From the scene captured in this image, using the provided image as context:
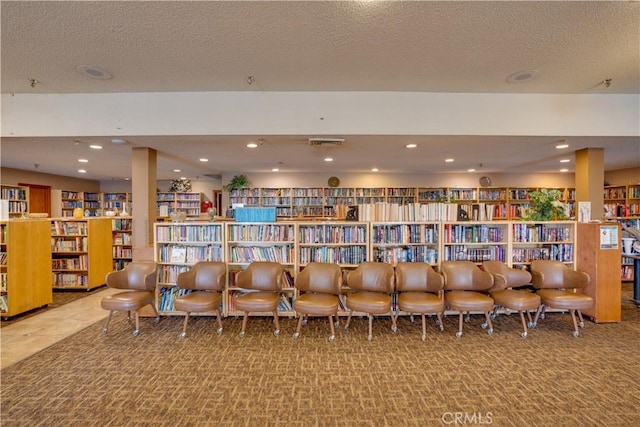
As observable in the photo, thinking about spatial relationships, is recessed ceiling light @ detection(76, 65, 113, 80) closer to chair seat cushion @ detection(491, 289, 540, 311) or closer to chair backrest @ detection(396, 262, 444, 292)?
chair backrest @ detection(396, 262, 444, 292)

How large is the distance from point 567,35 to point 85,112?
5598 millimetres

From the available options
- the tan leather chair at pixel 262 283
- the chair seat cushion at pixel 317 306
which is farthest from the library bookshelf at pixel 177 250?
the chair seat cushion at pixel 317 306

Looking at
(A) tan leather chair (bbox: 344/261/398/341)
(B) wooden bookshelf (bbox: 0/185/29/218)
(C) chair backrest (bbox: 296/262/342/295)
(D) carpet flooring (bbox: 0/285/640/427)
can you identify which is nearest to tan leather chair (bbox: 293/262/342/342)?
(C) chair backrest (bbox: 296/262/342/295)

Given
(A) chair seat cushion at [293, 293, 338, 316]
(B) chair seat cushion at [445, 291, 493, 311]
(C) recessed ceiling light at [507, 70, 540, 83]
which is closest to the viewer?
(C) recessed ceiling light at [507, 70, 540, 83]

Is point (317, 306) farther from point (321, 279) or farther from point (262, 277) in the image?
point (262, 277)

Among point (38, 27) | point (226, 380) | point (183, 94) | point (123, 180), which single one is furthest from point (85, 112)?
point (123, 180)

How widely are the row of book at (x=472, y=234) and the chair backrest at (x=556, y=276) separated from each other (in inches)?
24.8

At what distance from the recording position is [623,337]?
11.7ft

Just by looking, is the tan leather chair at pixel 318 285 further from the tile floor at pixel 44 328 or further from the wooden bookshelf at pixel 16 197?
the wooden bookshelf at pixel 16 197

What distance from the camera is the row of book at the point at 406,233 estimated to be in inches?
172

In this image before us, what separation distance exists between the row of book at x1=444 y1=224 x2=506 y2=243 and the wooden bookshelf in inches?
394

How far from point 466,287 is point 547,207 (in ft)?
6.53

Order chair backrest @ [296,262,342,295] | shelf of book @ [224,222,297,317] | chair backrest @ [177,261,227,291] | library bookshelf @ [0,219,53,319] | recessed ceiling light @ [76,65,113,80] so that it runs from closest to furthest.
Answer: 1. recessed ceiling light @ [76,65,113,80]
2. chair backrest @ [296,262,342,295]
3. chair backrest @ [177,261,227,291]
4. library bookshelf @ [0,219,53,319]
5. shelf of book @ [224,222,297,317]

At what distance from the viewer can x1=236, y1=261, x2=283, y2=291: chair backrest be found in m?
3.86
